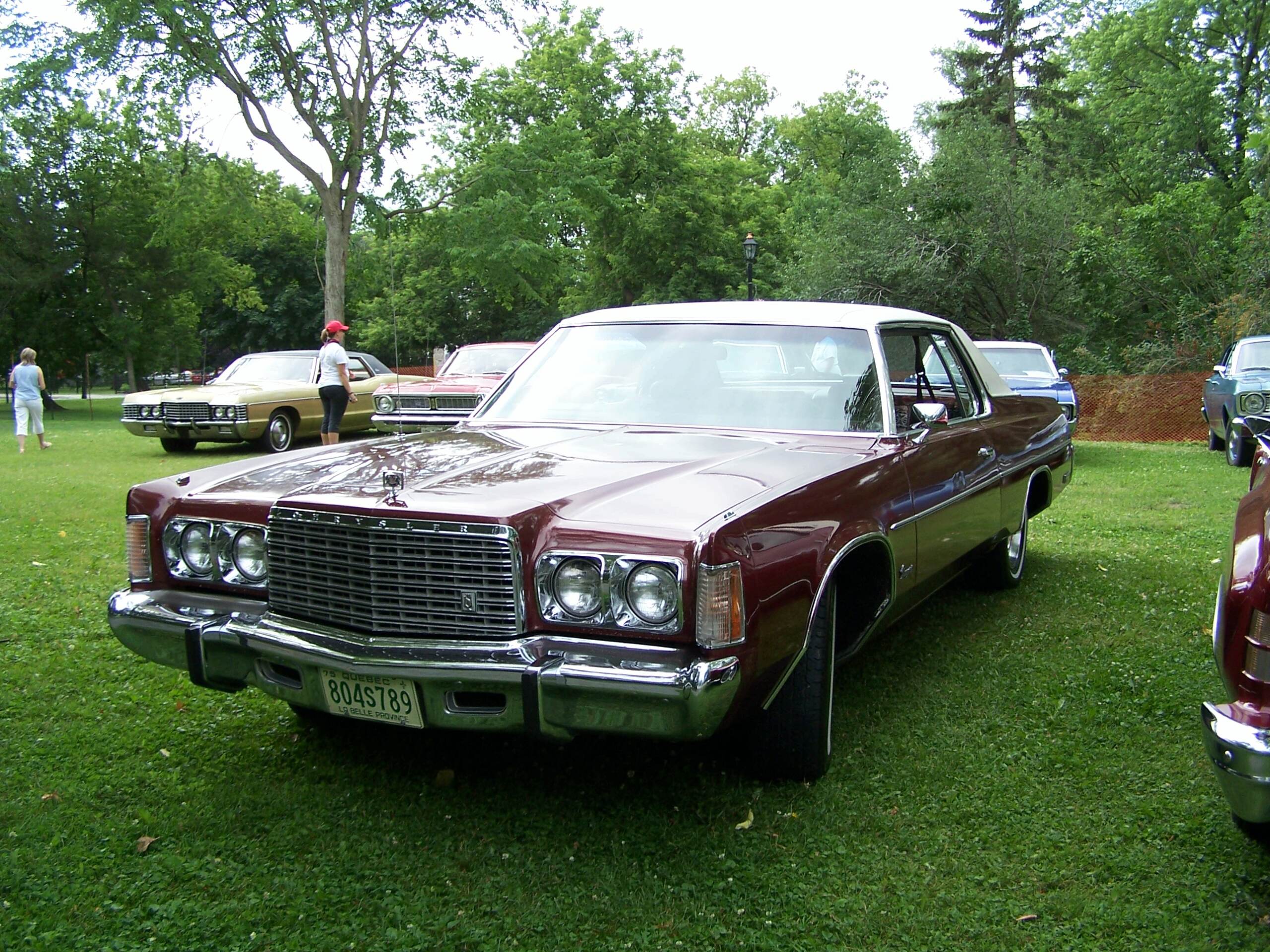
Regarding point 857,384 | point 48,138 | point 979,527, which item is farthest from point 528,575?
point 48,138

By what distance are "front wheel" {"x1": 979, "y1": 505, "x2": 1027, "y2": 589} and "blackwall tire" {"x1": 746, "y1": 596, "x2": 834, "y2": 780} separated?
2669mm

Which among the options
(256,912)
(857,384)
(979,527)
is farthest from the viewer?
(979,527)

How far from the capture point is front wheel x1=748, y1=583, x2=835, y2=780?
3385mm

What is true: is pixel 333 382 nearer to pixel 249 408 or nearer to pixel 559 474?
pixel 249 408

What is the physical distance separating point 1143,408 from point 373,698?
1841 centimetres

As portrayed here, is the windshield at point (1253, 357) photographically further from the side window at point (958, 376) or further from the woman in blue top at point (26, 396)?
the woman in blue top at point (26, 396)

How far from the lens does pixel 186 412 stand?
48.9 ft

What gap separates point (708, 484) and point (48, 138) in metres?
34.8

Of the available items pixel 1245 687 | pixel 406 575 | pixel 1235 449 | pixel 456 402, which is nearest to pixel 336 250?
pixel 456 402

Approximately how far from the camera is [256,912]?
284cm

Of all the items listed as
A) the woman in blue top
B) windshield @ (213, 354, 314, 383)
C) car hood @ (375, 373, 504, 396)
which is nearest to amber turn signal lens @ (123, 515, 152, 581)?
car hood @ (375, 373, 504, 396)

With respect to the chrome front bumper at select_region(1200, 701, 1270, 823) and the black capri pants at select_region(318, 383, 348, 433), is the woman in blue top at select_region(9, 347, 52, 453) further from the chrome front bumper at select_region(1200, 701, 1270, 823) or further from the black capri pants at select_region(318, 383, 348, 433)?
the chrome front bumper at select_region(1200, 701, 1270, 823)

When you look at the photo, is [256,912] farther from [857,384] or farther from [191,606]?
[857,384]

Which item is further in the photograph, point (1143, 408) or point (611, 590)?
point (1143, 408)
